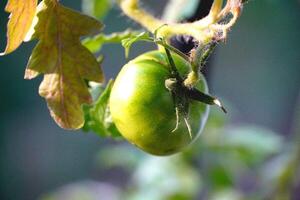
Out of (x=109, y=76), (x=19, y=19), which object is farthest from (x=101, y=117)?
(x=109, y=76)

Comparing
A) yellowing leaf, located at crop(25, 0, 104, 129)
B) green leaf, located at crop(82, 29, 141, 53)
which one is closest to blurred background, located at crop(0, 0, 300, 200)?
green leaf, located at crop(82, 29, 141, 53)

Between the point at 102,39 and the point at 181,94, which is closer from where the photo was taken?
the point at 181,94

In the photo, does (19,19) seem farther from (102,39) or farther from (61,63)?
(102,39)

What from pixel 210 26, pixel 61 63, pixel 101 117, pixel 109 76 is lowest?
pixel 109 76

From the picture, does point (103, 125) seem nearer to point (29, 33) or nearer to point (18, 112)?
point (29, 33)

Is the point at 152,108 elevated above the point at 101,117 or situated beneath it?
elevated above

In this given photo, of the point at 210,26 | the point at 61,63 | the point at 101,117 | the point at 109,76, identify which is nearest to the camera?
the point at 210,26

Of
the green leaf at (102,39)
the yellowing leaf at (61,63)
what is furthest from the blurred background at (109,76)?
the yellowing leaf at (61,63)
